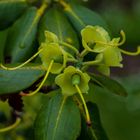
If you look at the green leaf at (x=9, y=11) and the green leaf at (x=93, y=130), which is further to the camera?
the green leaf at (x=9, y=11)

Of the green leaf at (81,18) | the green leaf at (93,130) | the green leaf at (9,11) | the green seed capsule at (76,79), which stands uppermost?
the green leaf at (9,11)

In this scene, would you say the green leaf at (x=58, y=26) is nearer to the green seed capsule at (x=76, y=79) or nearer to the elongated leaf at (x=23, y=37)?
the elongated leaf at (x=23, y=37)

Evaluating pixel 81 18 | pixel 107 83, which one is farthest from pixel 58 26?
pixel 107 83

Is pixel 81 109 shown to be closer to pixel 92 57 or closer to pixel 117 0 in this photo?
pixel 92 57

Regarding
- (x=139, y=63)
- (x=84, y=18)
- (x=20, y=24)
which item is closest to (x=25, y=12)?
(x=20, y=24)

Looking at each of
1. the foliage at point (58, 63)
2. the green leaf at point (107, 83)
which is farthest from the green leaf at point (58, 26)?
the green leaf at point (107, 83)

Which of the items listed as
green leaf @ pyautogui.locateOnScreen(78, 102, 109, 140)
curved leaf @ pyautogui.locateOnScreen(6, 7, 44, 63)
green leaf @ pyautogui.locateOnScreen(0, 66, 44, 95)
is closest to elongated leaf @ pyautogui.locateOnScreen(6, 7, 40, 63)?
curved leaf @ pyautogui.locateOnScreen(6, 7, 44, 63)

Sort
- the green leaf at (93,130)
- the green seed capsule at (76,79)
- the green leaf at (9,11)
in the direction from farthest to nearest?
the green leaf at (9,11) → the green leaf at (93,130) → the green seed capsule at (76,79)

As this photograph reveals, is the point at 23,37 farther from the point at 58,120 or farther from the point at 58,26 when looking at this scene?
the point at 58,120
